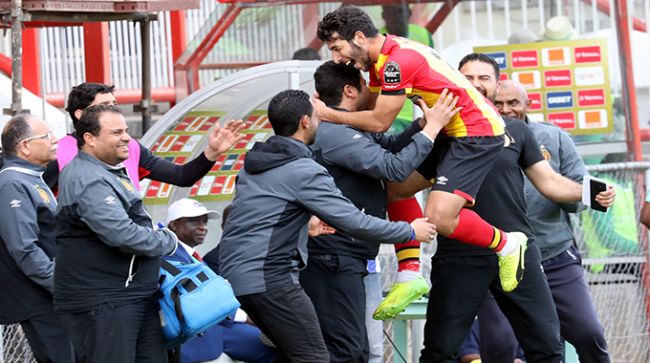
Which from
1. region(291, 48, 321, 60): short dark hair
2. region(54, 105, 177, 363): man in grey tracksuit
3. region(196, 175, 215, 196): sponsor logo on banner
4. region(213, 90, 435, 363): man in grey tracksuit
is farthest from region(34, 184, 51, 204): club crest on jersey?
region(291, 48, 321, 60): short dark hair

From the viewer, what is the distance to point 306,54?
499 inches

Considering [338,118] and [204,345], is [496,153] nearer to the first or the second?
[338,118]

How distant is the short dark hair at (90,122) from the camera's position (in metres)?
6.73

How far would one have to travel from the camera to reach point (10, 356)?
29.1ft

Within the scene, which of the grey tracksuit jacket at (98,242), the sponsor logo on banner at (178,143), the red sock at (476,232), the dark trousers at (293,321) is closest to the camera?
the grey tracksuit jacket at (98,242)

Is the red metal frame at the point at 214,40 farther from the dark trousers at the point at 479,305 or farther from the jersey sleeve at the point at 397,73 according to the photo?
the jersey sleeve at the point at 397,73

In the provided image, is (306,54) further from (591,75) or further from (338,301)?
(338,301)

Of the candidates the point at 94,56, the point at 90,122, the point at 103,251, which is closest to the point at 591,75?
the point at 94,56

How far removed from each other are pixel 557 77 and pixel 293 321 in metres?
6.36

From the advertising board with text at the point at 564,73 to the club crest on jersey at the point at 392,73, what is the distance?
18.5 feet

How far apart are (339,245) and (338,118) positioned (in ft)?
2.16

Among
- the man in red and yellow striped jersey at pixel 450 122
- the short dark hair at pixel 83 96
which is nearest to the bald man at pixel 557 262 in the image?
the man in red and yellow striped jersey at pixel 450 122

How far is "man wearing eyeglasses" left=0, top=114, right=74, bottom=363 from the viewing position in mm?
7633

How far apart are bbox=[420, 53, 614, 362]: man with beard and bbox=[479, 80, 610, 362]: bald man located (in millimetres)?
581
